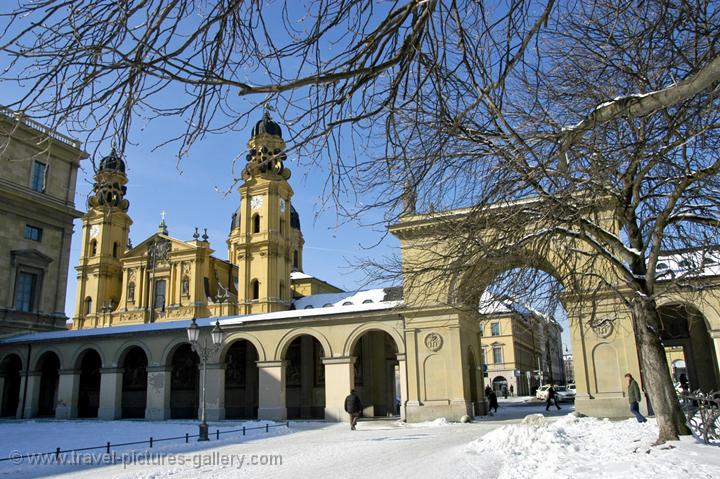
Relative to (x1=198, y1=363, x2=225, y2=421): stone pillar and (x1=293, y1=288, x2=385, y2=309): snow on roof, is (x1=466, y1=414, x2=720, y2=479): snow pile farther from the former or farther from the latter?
(x1=293, y1=288, x2=385, y2=309): snow on roof

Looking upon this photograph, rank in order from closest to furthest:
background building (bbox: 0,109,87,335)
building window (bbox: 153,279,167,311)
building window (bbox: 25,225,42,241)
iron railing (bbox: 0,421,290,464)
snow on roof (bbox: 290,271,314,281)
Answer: iron railing (bbox: 0,421,290,464)
background building (bbox: 0,109,87,335)
building window (bbox: 25,225,42,241)
building window (bbox: 153,279,167,311)
snow on roof (bbox: 290,271,314,281)

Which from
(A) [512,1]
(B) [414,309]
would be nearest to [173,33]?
(A) [512,1]

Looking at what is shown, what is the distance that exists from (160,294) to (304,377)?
24412 mm

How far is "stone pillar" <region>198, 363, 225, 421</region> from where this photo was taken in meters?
27.1

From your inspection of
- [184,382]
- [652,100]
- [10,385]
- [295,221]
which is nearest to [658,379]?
[652,100]

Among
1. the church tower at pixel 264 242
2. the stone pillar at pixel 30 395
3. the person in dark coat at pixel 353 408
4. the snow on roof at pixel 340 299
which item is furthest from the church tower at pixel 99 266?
the person in dark coat at pixel 353 408

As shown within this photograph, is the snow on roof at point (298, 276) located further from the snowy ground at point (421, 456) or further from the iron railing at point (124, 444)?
the snowy ground at point (421, 456)

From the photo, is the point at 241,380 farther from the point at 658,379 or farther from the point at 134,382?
the point at 658,379

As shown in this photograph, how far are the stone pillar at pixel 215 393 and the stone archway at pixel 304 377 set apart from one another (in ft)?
14.4

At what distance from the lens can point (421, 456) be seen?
41.0 ft

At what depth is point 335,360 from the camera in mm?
26000

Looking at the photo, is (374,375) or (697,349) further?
(374,375)

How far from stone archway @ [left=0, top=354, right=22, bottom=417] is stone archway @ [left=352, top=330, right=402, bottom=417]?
20.7 metres

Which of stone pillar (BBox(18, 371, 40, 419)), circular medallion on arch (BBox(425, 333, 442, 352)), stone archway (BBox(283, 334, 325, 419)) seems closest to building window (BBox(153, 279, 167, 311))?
stone pillar (BBox(18, 371, 40, 419))
